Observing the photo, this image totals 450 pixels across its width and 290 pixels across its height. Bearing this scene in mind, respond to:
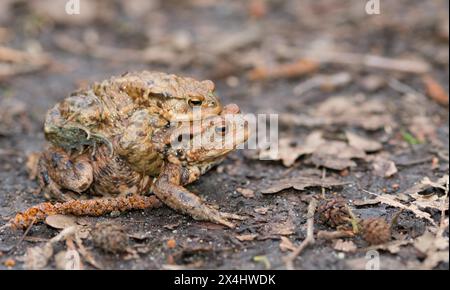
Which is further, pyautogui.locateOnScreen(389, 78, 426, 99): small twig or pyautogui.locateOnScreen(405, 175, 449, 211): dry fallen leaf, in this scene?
pyautogui.locateOnScreen(389, 78, 426, 99): small twig

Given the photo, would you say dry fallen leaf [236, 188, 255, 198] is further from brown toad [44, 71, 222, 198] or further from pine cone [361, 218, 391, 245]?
pine cone [361, 218, 391, 245]

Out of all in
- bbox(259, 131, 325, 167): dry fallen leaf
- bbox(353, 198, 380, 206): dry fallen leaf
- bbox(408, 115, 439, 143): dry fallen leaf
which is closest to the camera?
bbox(353, 198, 380, 206): dry fallen leaf

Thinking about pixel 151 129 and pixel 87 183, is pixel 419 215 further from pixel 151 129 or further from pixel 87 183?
pixel 87 183

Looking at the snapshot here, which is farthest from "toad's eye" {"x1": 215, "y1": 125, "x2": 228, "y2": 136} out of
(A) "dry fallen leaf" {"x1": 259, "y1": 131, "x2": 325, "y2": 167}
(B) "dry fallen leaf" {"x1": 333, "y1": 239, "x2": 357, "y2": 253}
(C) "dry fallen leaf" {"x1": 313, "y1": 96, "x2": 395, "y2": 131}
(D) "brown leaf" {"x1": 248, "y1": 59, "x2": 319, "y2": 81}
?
(D) "brown leaf" {"x1": 248, "y1": 59, "x2": 319, "y2": 81}

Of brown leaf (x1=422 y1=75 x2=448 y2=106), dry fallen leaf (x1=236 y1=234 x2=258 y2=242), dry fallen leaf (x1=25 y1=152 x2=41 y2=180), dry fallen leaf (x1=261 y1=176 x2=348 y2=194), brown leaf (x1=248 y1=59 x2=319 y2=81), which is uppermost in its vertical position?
brown leaf (x1=248 y1=59 x2=319 y2=81)

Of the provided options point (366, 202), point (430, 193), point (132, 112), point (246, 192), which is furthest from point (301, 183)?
point (132, 112)

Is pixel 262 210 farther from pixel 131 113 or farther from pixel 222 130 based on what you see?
pixel 131 113
